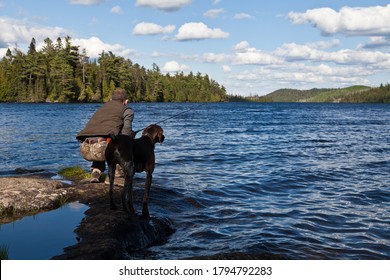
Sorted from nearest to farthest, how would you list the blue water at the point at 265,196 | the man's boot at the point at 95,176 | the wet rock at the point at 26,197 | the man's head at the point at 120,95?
the blue water at the point at 265,196 → the wet rock at the point at 26,197 → the man's head at the point at 120,95 → the man's boot at the point at 95,176

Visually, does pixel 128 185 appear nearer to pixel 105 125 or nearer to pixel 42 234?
pixel 42 234

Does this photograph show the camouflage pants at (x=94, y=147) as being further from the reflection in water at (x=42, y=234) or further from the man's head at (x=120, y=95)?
the reflection in water at (x=42, y=234)

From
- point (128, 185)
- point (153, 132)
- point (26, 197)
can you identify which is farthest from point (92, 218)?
point (153, 132)

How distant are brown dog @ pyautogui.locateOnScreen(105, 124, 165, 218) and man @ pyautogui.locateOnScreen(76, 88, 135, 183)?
1.11 m

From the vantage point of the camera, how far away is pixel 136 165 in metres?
8.43

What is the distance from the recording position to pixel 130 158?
8.06 m

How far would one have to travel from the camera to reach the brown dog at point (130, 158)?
7.97 meters

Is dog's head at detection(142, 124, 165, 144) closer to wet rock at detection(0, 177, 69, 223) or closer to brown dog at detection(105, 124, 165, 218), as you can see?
brown dog at detection(105, 124, 165, 218)

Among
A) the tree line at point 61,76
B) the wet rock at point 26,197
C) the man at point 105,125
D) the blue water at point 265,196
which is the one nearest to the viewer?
the blue water at point 265,196

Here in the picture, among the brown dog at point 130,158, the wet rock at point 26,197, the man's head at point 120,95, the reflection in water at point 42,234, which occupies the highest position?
the man's head at point 120,95

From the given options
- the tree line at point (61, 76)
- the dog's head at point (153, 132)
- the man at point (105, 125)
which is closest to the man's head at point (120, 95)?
the man at point (105, 125)

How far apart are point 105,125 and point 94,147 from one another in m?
0.68

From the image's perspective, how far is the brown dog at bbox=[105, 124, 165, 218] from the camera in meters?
7.97

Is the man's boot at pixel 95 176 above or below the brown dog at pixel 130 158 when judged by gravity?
below
